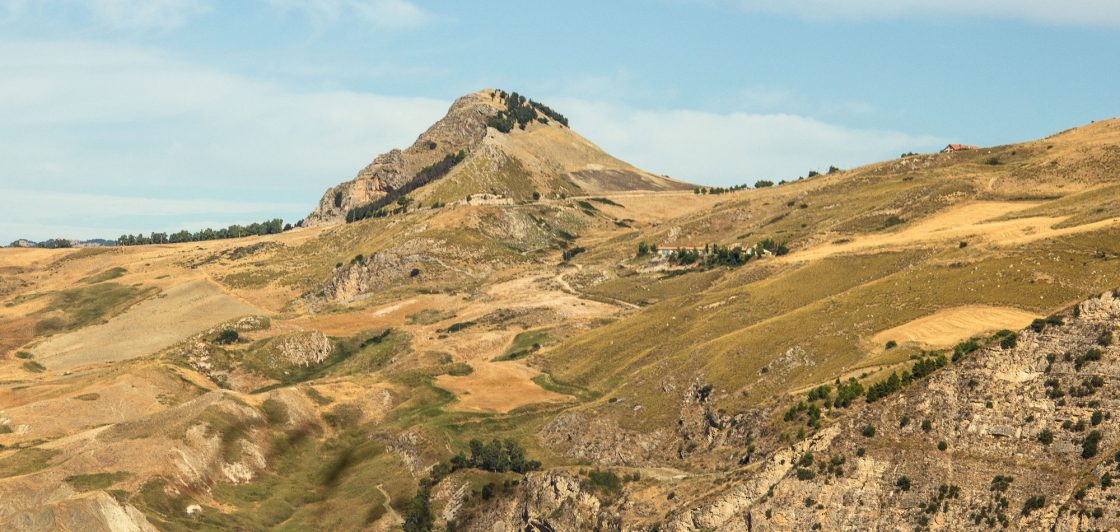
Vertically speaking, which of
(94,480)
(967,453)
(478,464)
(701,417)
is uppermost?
(967,453)

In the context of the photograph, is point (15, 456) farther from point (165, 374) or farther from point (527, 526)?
point (527, 526)

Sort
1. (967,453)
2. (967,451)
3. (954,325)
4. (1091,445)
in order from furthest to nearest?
(954,325)
(967,451)
(967,453)
(1091,445)

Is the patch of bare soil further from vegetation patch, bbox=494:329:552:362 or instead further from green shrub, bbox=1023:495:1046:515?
vegetation patch, bbox=494:329:552:362

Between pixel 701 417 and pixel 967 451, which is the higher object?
pixel 967 451

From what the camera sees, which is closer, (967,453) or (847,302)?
(967,453)

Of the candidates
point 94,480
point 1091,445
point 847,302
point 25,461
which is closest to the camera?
point 1091,445

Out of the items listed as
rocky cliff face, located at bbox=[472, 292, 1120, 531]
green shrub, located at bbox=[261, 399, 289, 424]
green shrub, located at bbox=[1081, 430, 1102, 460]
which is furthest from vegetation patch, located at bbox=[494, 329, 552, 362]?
green shrub, located at bbox=[1081, 430, 1102, 460]

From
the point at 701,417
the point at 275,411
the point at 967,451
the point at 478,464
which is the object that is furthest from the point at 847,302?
the point at 275,411

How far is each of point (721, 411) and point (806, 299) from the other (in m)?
43.3

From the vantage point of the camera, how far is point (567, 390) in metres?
→ 158

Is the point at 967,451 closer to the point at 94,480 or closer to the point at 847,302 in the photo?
the point at 847,302

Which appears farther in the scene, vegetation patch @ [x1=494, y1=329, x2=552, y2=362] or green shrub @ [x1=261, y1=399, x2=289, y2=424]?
vegetation patch @ [x1=494, y1=329, x2=552, y2=362]

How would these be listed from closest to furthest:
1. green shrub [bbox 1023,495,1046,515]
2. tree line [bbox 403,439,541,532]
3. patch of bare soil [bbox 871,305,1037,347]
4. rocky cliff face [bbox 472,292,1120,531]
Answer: green shrub [bbox 1023,495,1046,515]
rocky cliff face [bbox 472,292,1120,531]
patch of bare soil [bbox 871,305,1037,347]
tree line [bbox 403,439,541,532]

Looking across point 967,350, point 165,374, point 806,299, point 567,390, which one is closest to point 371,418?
point 567,390
